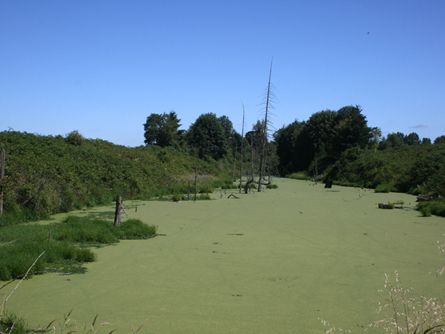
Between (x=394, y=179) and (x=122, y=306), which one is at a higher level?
(x=394, y=179)

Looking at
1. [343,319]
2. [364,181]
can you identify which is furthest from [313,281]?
[364,181]

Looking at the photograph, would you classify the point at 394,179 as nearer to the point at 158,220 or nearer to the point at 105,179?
the point at 105,179

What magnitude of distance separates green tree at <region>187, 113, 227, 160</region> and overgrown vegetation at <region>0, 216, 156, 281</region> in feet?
124

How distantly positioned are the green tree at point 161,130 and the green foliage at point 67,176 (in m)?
20.0

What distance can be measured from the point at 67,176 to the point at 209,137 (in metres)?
34.5

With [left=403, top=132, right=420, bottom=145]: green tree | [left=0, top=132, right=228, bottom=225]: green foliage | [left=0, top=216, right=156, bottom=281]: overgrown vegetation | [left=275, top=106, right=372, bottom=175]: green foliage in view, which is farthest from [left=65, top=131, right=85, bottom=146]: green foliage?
[left=403, top=132, right=420, bottom=145]: green tree

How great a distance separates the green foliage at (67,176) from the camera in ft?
35.7

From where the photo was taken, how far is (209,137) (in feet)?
158

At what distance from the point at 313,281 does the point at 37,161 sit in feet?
31.8

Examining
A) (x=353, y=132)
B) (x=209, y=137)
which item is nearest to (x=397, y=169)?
(x=353, y=132)

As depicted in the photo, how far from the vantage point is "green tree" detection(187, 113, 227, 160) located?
4741cm

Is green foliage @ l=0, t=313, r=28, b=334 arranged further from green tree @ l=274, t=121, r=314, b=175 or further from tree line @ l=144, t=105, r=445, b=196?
green tree @ l=274, t=121, r=314, b=175

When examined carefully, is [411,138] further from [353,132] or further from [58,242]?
[58,242]

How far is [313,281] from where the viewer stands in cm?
562
